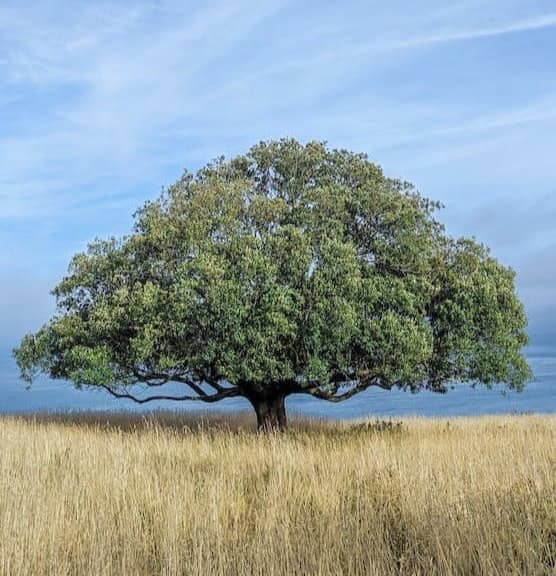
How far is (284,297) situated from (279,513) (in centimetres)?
777

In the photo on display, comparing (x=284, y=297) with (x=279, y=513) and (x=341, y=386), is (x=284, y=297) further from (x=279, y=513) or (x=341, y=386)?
(x=279, y=513)

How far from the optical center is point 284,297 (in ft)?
55.5

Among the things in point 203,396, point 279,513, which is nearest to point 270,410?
point 203,396

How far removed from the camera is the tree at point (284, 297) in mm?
17406

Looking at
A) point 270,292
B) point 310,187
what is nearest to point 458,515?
point 270,292

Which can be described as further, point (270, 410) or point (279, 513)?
point (270, 410)

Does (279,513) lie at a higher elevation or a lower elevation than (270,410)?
lower

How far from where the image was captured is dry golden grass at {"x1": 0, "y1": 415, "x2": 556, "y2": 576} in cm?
756

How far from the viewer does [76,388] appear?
66.7 ft

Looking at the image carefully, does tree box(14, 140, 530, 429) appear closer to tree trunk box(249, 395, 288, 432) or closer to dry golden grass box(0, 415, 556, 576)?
tree trunk box(249, 395, 288, 432)

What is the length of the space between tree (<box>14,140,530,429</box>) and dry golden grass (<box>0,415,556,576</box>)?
3281mm

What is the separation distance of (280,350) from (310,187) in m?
4.82

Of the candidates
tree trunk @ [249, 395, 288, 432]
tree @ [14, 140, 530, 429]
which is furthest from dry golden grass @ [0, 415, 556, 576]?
tree trunk @ [249, 395, 288, 432]

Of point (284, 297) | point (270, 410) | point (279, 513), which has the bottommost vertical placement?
point (279, 513)
